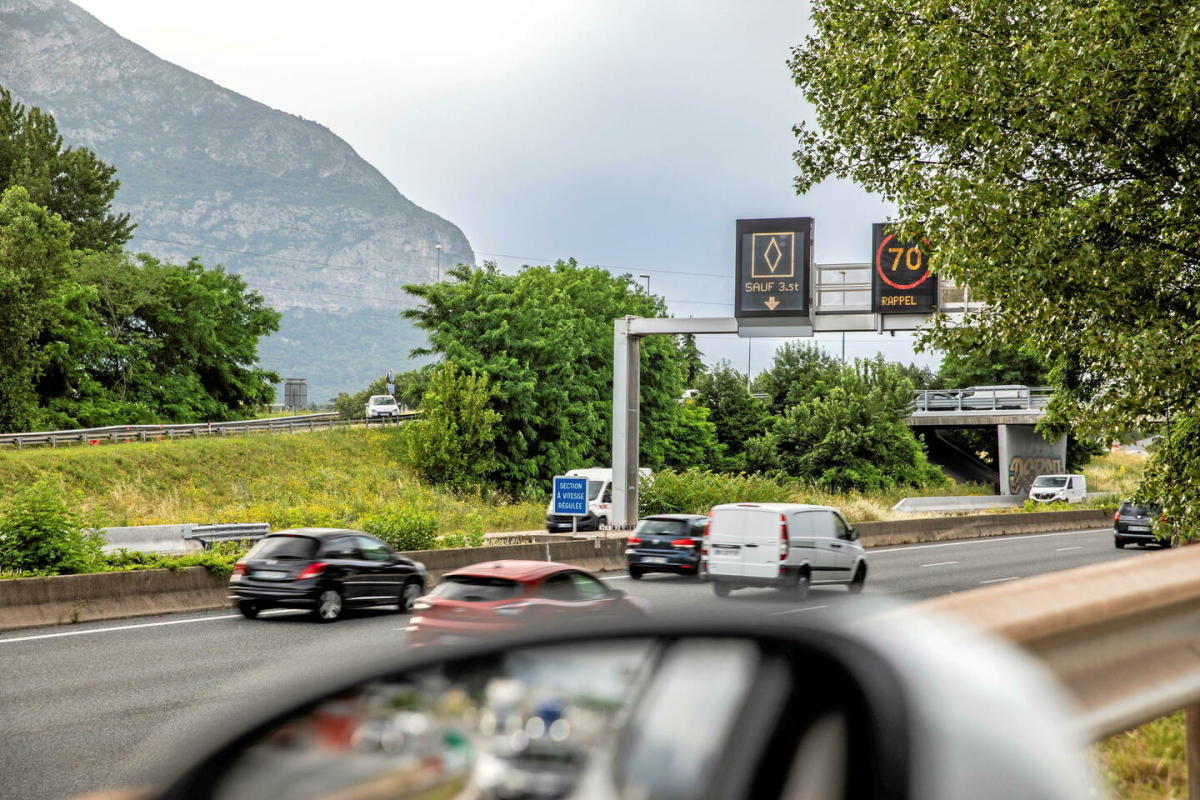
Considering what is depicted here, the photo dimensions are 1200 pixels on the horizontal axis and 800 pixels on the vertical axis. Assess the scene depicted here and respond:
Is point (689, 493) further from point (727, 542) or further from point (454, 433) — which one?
point (727, 542)

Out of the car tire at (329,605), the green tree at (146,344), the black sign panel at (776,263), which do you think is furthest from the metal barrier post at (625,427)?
the green tree at (146,344)

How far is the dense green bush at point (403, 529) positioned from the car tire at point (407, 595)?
6527 mm

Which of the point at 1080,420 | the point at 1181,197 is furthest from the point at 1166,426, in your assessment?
the point at 1181,197

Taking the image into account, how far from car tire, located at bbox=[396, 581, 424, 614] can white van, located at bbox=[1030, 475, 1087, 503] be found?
45.0 meters

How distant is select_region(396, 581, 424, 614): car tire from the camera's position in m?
20.0

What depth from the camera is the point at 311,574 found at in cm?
1819

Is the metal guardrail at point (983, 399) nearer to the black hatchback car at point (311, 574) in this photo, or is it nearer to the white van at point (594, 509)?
the white van at point (594, 509)

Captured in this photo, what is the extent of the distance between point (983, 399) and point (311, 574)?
2472 inches

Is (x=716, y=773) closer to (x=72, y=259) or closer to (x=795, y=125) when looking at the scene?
(x=795, y=125)

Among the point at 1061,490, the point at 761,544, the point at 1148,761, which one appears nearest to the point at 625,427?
the point at 761,544

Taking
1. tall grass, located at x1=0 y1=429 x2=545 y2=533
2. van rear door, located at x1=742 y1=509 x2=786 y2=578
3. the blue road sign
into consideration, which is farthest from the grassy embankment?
van rear door, located at x1=742 y1=509 x2=786 y2=578

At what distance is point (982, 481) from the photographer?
83562 millimetres

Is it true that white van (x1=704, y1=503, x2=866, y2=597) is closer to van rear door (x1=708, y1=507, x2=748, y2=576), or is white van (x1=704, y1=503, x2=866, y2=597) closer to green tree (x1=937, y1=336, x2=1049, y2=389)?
van rear door (x1=708, y1=507, x2=748, y2=576)

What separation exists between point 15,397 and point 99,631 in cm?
4148
